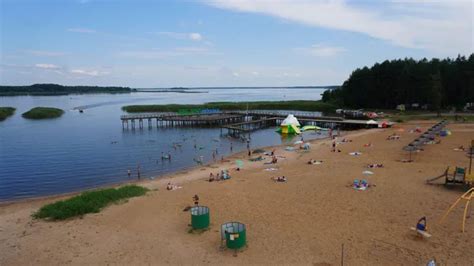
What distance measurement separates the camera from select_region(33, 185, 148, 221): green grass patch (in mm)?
19297

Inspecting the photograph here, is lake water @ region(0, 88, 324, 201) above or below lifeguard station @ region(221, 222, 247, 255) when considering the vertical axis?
below

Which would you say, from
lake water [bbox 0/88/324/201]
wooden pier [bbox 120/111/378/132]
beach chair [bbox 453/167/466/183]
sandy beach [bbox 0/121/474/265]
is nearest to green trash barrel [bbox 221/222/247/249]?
sandy beach [bbox 0/121/474/265]

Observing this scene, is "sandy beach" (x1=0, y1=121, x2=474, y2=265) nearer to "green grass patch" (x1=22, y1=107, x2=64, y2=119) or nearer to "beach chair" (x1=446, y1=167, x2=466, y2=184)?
"beach chair" (x1=446, y1=167, x2=466, y2=184)

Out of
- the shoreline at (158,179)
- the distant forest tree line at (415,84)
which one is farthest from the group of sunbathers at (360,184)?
the distant forest tree line at (415,84)

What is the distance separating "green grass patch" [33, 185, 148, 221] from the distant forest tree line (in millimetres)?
57921

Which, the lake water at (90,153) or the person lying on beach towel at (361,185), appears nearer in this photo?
the person lying on beach towel at (361,185)

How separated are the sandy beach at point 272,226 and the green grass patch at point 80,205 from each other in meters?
0.66

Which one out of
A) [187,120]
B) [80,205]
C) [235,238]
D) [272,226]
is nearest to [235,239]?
[235,238]

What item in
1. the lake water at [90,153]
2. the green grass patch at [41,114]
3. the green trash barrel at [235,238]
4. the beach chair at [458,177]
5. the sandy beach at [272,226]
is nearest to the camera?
the sandy beach at [272,226]

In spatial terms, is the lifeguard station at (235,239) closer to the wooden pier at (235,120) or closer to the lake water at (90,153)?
the lake water at (90,153)

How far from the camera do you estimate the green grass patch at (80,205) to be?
19297 millimetres

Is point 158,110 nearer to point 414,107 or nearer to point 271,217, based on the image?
point 414,107

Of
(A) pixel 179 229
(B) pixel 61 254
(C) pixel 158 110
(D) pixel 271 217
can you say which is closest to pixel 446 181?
(D) pixel 271 217

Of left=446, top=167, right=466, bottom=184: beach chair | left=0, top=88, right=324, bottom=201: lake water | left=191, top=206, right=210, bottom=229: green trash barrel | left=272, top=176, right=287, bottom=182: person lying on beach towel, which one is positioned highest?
left=446, top=167, right=466, bottom=184: beach chair
